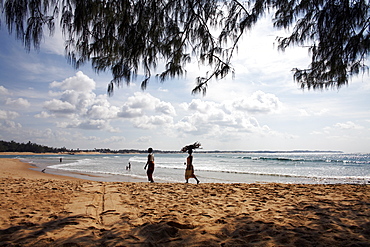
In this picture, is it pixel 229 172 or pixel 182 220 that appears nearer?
pixel 182 220

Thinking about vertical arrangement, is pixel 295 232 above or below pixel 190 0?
below

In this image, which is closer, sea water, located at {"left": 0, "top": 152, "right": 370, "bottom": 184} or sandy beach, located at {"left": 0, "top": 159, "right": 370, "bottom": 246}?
sandy beach, located at {"left": 0, "top": 159, "right": 370, "bottom": 246}

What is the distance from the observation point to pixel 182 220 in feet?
11.4

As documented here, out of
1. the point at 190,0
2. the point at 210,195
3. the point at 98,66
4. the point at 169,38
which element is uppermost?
the point at 190,0

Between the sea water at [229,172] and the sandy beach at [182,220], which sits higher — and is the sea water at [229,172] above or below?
below

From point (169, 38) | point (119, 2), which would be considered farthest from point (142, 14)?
point (169, 38)

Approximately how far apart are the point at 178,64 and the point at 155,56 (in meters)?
0.52

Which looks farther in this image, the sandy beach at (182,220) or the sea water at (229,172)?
the sea water at (229,172)

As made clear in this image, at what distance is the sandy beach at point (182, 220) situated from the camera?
2.77 meters

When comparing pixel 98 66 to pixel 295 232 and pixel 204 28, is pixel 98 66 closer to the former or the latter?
pixel 204 28

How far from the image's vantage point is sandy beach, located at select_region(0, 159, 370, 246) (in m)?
2.77

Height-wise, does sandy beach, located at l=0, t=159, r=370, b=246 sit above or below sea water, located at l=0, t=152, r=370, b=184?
above

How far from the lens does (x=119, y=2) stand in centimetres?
336

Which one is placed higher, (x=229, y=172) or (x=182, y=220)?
(x=182, y=220)
